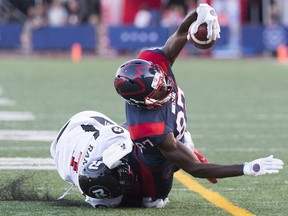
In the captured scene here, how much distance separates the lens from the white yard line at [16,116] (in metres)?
10.9

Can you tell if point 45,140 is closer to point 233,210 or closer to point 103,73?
point 233,210

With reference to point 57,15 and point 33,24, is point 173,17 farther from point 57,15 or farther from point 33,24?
point 33,24

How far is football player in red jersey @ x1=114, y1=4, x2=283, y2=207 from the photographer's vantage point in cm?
562

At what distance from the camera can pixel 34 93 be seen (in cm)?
1405

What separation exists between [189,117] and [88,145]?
5198 mm

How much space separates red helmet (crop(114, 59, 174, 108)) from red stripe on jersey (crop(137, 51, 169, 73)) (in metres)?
0.33

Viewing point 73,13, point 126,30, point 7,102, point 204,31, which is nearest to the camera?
point 204,31

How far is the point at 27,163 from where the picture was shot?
7.70 meters

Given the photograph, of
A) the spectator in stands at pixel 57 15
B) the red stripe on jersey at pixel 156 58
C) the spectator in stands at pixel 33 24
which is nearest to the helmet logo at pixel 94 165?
the red stripe on jersey at pixel 156 58

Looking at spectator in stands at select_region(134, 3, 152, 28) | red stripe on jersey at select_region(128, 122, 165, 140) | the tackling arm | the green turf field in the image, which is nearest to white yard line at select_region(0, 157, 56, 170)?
the green turf field

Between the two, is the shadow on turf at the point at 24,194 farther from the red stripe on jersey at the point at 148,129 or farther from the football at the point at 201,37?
the football at the point at 201,37

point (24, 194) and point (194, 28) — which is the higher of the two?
point (194, 28)

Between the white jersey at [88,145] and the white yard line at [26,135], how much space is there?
2.69m

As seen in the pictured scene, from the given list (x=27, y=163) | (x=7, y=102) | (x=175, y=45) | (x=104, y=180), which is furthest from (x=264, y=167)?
(x=7, y=102)
